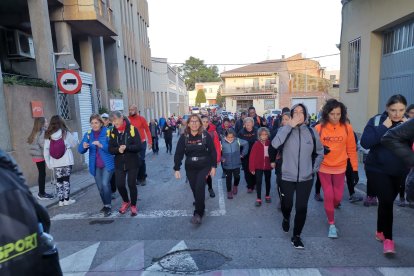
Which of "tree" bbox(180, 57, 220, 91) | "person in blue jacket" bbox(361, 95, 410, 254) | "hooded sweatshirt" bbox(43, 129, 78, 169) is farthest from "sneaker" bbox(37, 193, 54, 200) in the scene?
"tree" bbox(180, 57, 220, 91)

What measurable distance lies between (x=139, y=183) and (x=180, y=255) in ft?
14.5

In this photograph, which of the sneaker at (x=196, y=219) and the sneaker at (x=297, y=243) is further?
the sneaker at (x=196, y=219)

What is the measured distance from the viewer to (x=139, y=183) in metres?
8.14

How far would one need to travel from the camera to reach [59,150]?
607 cm

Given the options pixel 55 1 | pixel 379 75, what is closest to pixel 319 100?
pixel 379 75

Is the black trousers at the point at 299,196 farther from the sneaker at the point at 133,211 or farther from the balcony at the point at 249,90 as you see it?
the balcony at the point at 249,90

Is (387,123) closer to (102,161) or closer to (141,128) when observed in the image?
(102,161)

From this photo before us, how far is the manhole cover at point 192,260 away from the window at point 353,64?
922 centimetres

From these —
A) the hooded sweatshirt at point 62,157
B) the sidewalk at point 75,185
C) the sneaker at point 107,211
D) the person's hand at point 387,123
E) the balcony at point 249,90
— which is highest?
the balcony at point 249,90

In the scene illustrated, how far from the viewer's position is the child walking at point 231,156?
662cm

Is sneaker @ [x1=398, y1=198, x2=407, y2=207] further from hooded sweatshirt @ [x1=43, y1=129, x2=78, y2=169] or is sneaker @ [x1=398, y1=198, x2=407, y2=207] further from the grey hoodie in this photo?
hooded sweatshirt @ [x1=43, y1=129, x2=78, y2=169]

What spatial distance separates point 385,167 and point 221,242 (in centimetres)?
229

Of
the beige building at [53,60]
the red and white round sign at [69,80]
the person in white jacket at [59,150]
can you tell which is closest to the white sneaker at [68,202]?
the person in white jacket at [59,150]

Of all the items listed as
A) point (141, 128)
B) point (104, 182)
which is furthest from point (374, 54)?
point (104, 182)
